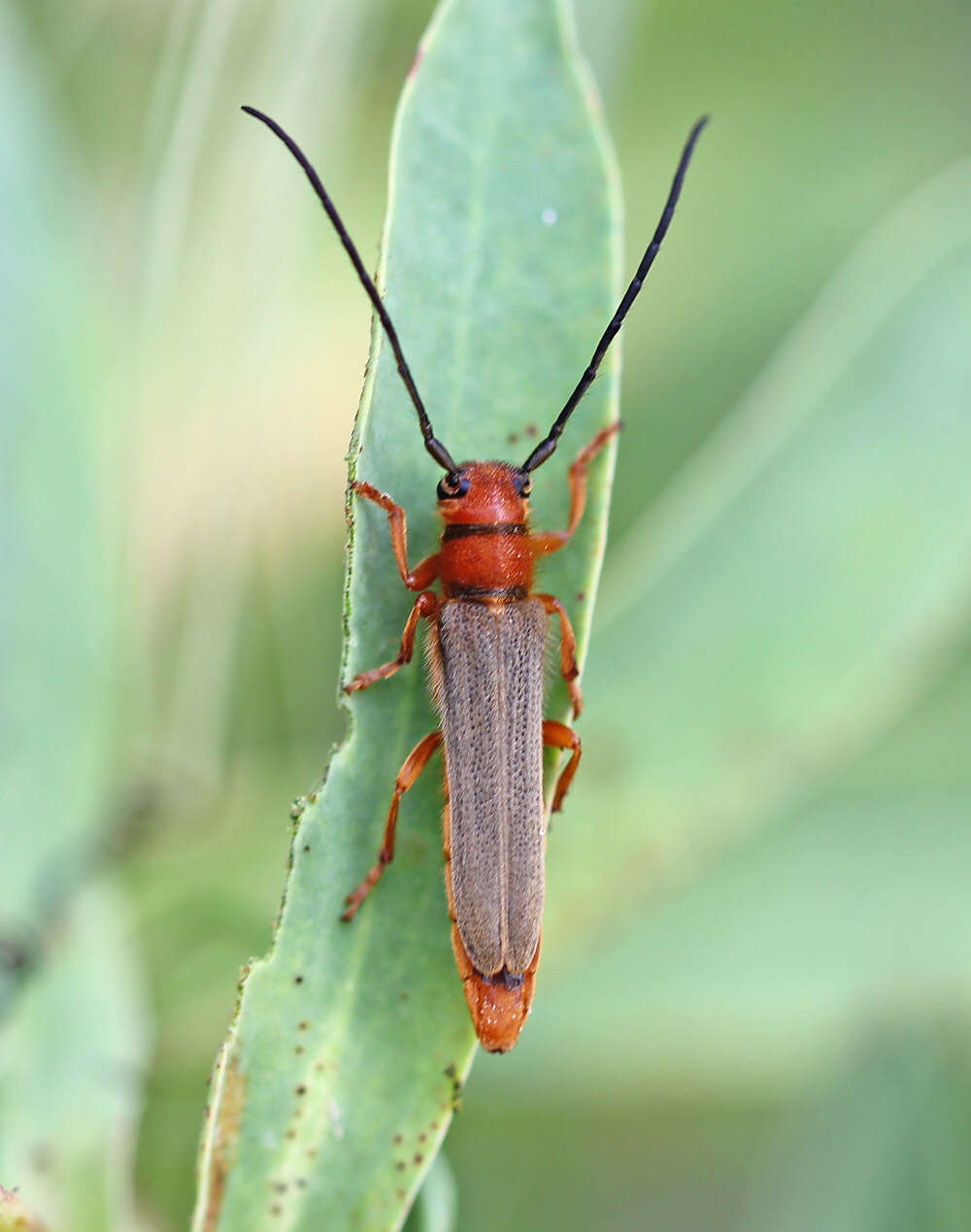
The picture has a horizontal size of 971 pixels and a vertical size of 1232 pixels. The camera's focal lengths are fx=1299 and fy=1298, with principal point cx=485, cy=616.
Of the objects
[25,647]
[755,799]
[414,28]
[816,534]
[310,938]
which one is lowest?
[310,938]

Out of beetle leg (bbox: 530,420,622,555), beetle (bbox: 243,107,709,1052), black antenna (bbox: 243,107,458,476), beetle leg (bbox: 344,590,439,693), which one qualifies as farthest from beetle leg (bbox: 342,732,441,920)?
black antenna (bbox: 243,107,458,476)

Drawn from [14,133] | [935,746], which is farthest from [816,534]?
[14,133]

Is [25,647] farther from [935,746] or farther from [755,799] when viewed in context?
[935,746]

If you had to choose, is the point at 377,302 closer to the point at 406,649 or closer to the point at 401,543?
the point at 401,543

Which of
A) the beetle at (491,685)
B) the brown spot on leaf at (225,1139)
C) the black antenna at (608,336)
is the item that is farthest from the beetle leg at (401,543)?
the brown spot on leaf at (225,1139)

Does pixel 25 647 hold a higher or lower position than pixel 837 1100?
higher

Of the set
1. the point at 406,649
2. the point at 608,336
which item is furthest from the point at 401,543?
the point at 608,336

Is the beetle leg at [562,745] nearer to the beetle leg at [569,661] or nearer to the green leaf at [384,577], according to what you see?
the beetle leg at [569,661]
